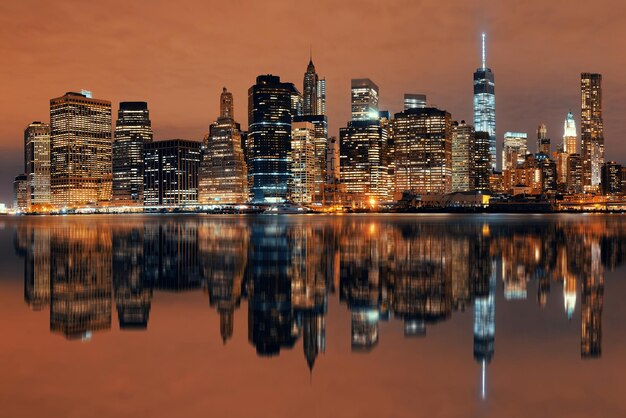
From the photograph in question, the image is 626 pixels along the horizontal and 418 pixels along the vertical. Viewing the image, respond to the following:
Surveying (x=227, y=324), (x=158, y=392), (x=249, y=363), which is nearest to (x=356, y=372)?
(x=249, y=363)

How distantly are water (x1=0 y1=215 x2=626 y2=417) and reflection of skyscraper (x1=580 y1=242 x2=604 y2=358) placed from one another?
0.07m

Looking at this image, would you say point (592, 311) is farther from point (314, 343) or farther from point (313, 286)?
point (313, 286)

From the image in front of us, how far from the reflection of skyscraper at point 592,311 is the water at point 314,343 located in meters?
0.07

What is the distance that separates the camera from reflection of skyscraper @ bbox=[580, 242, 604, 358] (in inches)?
528

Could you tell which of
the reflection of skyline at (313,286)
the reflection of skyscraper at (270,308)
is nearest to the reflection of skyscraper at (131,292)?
the reflection of skyline at (313,286)

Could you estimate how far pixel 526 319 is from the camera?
16688mm

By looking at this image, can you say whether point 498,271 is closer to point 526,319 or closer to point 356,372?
point 526,319

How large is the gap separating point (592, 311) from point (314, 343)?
951cm

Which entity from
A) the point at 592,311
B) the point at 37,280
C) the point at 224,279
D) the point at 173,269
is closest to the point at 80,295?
the point at 37,280

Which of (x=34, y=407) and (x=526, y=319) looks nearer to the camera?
(x=34, y=407)

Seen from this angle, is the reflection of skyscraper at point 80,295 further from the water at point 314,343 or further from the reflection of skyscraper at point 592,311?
the reflection of skyscraper at point 592,311

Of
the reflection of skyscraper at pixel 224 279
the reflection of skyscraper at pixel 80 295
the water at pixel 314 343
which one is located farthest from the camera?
the reflection of skyscraper at pixel 224 279

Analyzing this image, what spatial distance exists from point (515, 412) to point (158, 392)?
603 cm

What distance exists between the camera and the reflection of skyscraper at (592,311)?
13422 millimetres
